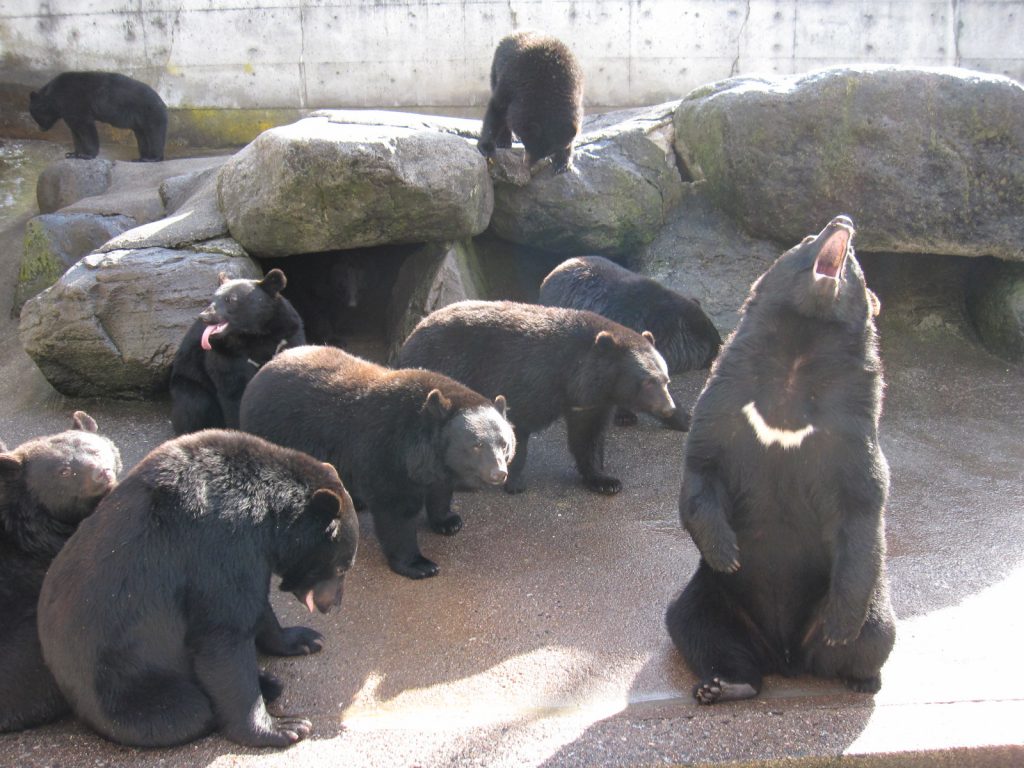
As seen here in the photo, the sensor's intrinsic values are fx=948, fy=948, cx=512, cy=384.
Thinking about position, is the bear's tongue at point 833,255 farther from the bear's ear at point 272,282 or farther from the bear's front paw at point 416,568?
the bear's ear at point 272,282

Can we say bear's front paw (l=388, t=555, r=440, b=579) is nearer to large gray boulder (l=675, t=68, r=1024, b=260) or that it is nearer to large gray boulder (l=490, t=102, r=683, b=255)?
large gray boulder (l=490, t=102, r=683, b=255)

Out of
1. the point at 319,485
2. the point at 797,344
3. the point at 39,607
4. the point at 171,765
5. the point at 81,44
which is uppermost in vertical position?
the point at 81,44

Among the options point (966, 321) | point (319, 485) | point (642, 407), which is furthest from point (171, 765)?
point (966, 321)

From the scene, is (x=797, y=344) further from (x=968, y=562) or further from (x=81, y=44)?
(x=81, y=44)

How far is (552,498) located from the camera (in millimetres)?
6473

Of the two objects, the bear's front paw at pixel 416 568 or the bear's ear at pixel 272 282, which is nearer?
the bear's front paw at pixel 416 568

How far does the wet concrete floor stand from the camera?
3.66m

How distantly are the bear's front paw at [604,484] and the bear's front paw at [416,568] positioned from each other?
1563mm

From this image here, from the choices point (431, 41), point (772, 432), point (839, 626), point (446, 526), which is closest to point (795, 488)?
point (772, 432)

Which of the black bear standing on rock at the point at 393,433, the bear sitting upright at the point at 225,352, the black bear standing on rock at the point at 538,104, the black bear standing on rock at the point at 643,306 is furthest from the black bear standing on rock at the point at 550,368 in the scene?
the black bear standing on rock at the point at 538,104

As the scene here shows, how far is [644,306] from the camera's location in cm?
821

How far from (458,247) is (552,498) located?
306cm

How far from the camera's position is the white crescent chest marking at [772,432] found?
4.02 metres

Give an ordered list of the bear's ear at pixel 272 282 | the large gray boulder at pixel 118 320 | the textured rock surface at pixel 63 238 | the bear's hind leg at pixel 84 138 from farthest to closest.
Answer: the bear's hind leg at pixel 84 138 → the textured rock surface at pixel 63 238 → the large gray boulder at pixel 118 320 → the bear's ear at pixel 272 282
